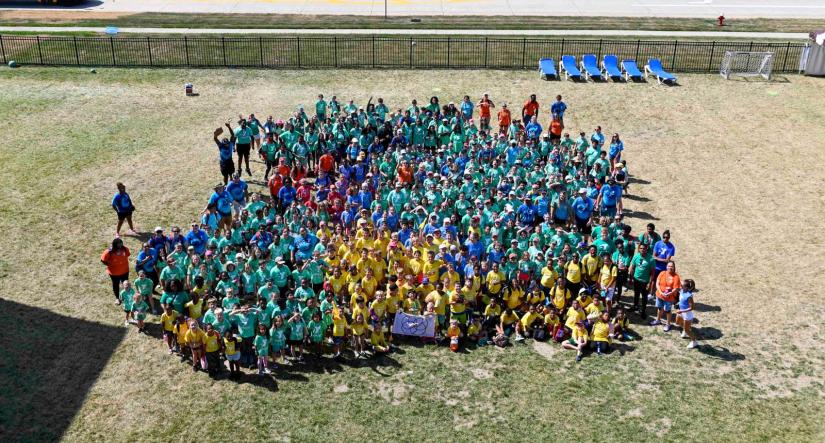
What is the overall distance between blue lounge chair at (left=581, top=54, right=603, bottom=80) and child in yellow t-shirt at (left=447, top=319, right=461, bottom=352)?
22076mm

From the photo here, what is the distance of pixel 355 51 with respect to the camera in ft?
128

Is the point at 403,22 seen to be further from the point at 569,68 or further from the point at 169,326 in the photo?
the point at 169,326

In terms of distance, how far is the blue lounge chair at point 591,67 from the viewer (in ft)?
114

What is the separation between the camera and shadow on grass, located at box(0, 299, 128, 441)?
44.0 feet

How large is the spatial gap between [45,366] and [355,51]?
1070 inches

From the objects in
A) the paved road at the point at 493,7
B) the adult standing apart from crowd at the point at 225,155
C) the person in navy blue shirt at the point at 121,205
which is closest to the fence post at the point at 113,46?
the paved road at the point at 493,7

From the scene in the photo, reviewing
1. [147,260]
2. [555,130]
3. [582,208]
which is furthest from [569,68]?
[147,260]

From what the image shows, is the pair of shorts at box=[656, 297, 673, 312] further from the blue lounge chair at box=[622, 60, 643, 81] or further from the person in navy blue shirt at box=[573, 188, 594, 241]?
the blue lounge chair at box=[622, 60, 643, 81]

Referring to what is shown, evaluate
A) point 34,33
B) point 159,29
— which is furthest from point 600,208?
point 34,33

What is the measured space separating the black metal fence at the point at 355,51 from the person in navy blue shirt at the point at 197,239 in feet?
67.9

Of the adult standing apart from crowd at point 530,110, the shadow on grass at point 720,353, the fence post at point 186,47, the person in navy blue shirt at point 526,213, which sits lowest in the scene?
the shadow on grass at point 720,353

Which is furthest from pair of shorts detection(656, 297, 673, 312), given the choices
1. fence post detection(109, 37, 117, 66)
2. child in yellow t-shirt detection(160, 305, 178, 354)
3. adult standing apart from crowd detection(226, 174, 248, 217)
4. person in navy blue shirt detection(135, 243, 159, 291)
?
fence post detection(109, 37, 117, 66)

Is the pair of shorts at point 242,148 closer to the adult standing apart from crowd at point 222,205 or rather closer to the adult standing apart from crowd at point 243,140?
the adult standing apart from crowd at point 243,140

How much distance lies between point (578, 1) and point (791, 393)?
43.3m
